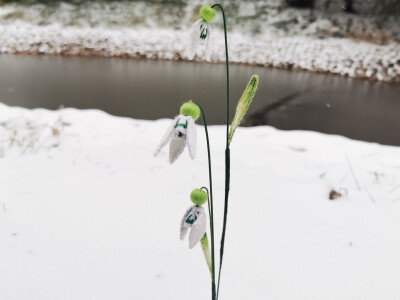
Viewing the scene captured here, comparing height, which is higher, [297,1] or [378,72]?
[297,1]

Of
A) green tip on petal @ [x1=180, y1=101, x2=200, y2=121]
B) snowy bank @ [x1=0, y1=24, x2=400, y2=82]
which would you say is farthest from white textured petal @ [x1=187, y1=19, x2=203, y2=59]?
snowy bank @ [x1=0, y1=24, x2=400, y2=82]

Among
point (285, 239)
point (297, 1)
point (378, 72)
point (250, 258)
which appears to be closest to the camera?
point (250, 258)

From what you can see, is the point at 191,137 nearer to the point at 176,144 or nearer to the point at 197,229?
the point at 176,144

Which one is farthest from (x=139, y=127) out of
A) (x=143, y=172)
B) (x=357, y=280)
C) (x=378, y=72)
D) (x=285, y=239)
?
(x=378, y=72)

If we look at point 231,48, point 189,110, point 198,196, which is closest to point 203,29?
point 189,110

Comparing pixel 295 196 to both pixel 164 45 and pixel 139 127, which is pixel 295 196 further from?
pixel 164 45

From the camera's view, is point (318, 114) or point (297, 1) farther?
point (297, 1)

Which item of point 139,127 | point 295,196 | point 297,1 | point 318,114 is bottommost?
point 318,114
